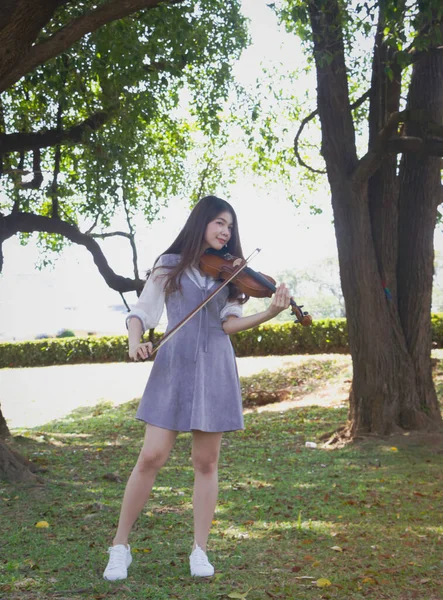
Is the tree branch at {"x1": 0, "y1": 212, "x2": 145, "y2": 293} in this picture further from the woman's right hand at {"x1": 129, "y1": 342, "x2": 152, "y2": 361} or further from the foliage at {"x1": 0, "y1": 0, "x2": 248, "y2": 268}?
the woman's right hand at {"x1": 129, "y1": 342, "x2": 152, "y2": 361}

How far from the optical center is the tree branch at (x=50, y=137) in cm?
1088

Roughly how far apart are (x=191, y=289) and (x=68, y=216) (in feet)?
36.0

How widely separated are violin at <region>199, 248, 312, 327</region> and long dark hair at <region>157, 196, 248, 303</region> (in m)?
0.06

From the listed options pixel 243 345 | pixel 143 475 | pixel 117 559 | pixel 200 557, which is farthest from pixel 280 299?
pixel 243 345

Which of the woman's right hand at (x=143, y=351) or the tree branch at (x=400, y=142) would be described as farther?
the tree branch at (x=400, y=142)

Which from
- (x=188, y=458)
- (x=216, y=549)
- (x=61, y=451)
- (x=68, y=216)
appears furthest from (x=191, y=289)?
(x=68, y=216)

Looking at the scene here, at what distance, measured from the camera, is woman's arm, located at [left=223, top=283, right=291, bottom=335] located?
3.53 m

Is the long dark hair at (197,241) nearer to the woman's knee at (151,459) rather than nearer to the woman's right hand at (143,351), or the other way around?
the woman's right hand at (143,351)

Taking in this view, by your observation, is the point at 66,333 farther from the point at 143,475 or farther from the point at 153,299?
the point at 143,475

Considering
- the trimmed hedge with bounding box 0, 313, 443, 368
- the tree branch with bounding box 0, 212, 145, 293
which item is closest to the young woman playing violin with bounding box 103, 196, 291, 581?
the tree branch with bounding box 0, 212, 145, 293

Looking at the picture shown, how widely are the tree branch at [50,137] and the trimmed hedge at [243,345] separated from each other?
998 cm

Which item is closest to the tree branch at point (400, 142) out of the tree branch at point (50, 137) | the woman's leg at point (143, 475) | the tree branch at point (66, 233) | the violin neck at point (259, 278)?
the tree branch at point (66, 233)

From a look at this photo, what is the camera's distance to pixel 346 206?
29.5ft

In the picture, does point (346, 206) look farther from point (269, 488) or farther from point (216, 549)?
point (216, 549)
